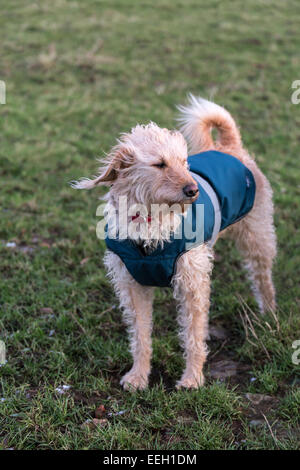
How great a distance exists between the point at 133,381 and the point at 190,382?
1.29 ft

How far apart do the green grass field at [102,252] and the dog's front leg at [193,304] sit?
0.15 meters

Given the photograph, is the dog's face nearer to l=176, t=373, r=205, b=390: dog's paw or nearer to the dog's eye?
the dog's eye

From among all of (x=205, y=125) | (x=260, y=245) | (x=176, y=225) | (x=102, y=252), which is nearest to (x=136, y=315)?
(x=176, y=225)

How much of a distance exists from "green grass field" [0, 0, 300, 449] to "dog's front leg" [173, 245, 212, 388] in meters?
0.15

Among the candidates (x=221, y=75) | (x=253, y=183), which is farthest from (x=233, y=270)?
(x=221, y=75)

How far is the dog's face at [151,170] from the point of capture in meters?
2.73

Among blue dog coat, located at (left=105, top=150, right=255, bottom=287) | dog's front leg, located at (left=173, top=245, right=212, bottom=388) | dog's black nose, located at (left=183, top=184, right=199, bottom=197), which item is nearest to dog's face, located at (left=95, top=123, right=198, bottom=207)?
dog's black nose, located at (left=183, top=184, right=199, bottom=197)

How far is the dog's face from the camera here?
8.97ft

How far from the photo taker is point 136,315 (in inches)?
137

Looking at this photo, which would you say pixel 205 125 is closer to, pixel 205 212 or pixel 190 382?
pixel 205 212

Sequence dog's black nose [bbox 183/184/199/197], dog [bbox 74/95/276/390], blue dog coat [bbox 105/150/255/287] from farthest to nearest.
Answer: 1. blue dog coat [bbox 105/150/255/287]
2. dog [bbox 74/95/276/390]
3. dog's black nose [bbox 183/184/199/197]

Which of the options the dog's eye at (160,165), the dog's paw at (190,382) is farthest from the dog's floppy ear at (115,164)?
the dog's paw at (190,382)

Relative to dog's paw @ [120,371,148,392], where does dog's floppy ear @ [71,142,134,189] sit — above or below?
above

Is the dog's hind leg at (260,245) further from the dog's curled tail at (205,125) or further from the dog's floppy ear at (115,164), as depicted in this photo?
the dog's floppy ear at (115,164)
